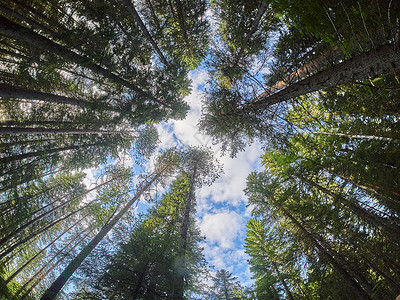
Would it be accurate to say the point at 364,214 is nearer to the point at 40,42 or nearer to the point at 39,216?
the point at 40,42

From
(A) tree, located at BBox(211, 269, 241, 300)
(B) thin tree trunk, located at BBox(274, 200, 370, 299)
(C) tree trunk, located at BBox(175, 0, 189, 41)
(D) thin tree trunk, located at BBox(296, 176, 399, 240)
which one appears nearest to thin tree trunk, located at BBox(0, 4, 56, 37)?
(C) tree trunk, located at BBox(175, 0, 189, 41)

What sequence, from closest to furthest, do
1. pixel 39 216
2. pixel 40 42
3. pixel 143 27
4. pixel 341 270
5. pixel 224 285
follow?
pixel 40 42
pixel 341 270
pixel 143 27
pixel 39 216
pixel 224 285

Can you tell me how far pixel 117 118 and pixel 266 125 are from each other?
319 inches

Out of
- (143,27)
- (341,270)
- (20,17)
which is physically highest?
(143,27)

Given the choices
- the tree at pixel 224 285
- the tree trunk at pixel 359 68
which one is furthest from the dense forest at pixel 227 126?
the tree at pixel 224 285

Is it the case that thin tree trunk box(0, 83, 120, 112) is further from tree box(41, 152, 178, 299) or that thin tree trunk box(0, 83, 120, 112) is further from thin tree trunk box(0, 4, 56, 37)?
tree box(41, 152, 178, 299)

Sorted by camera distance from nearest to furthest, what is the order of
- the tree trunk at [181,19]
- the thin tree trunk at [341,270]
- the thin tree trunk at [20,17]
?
the thin tree trunk at [341,270], the thin tree trunk at [20,17], the tree trunk at [181,19]

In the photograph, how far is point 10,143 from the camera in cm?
878

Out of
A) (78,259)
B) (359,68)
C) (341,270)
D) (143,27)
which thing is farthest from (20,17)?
(341,270)

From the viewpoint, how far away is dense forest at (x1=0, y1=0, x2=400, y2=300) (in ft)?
14.7

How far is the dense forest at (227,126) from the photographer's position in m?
4.48

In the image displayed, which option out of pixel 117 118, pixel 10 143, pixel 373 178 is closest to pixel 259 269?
pixel 373 178

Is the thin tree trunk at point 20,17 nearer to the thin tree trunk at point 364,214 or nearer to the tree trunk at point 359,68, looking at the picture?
the tree trunk at point 359,68

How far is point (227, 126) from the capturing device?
8.51 metres
